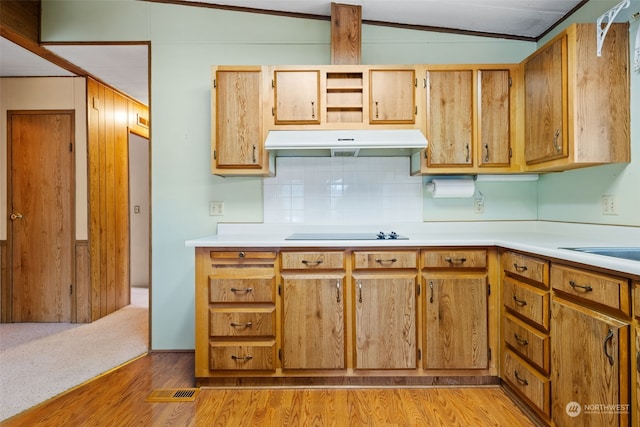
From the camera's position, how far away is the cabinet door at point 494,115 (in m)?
2.39

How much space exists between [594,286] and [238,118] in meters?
2.12

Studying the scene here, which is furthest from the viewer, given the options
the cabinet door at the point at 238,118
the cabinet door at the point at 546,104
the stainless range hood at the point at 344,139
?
the cabinet door at the point at 238,118

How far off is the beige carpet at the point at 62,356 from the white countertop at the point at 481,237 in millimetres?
1174

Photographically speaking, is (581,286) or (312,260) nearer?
(581,286)

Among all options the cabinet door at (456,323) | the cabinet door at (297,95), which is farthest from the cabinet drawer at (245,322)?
the cabinet door at (297,95)

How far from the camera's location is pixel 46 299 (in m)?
3.41

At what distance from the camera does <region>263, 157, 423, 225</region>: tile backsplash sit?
2736 millimetres

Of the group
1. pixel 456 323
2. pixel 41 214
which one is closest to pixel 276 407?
pixel 456 323

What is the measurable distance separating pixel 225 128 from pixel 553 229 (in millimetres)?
2410

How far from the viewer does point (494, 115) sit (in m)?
2.40

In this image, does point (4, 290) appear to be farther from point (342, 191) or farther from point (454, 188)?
point (454, 188)

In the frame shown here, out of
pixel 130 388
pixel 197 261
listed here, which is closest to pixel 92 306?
pixel 130 388

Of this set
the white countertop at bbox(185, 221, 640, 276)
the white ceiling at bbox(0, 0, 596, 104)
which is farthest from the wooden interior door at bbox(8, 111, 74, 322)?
the white countertop at bbox(185, 221, 640, 276)

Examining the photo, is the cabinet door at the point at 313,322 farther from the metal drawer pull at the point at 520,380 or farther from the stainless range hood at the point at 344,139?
the metal drawer pull at the point at 520,380
